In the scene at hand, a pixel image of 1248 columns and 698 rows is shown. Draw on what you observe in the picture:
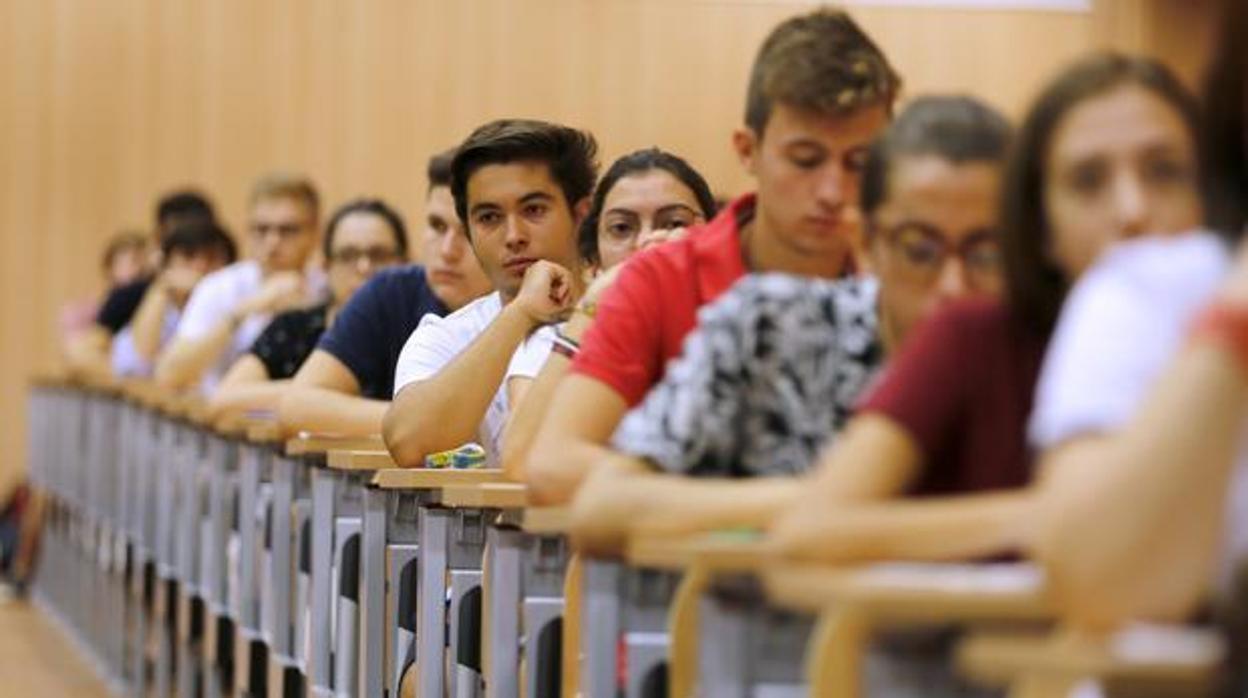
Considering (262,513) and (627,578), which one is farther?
(262,513)

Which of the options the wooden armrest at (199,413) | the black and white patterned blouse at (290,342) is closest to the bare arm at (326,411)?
the wooden armrest at (199,413)

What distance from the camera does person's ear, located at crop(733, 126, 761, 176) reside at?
3.61 m

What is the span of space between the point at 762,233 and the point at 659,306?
20 cm

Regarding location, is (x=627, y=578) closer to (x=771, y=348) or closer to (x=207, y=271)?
(x=771, y=348)

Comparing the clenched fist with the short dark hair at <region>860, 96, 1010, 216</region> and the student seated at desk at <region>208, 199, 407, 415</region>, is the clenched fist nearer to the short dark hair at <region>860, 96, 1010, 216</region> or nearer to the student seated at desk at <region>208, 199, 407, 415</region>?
the short dark hair at <region>860, 96, 1010, 216</region>

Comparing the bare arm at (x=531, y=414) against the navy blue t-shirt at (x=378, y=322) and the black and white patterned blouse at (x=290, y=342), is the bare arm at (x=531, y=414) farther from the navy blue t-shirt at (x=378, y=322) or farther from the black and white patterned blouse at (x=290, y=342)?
the black and white patterned blouse at (x=290, y=342)

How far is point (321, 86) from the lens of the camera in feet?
52.6

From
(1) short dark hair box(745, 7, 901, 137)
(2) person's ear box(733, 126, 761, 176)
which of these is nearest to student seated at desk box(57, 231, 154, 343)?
(2) person's ear box(733, 126, 761, 176)

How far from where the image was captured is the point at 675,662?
10.3 feet

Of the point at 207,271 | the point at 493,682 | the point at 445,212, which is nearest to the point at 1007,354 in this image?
the point at 493,682

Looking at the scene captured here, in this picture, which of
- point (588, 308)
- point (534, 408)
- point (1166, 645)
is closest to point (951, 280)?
point (1166, 645)

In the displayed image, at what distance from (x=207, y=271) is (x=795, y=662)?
9.36 m

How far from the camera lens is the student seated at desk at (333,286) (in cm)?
808

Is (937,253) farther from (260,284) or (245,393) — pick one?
(260,284)
